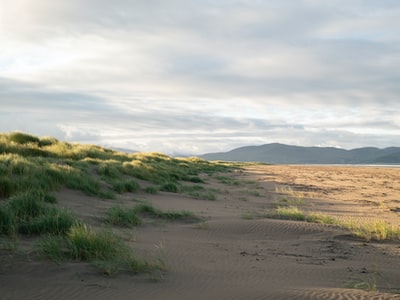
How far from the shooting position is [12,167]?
1200 centimetres

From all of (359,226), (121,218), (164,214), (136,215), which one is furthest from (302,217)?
(121,218)

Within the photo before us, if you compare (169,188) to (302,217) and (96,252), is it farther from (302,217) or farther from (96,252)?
(96,252)

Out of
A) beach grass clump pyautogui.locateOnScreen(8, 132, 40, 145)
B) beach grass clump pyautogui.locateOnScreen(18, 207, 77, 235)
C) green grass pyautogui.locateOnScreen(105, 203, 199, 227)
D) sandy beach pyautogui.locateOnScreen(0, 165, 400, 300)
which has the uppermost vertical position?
beach grass clump pyautogui.locateOnScreen(8, 132, 40, 145)

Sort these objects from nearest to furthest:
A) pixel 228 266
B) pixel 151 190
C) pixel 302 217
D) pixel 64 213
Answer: pixel 228 266
pixel 64 213
pixel 302 217
pixel 151 190

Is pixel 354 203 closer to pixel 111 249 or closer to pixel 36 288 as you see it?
→ pixel 111 249

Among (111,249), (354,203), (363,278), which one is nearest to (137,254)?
(111,249)

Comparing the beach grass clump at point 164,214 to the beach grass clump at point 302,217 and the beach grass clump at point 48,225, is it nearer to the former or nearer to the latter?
the beach grass clump at point 302,217

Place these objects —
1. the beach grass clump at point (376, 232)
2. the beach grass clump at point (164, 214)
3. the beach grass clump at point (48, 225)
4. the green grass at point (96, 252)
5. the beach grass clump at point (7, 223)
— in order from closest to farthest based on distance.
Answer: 1. the green grass at point (96, 252)
2. the beach grass clump at point (7, 223)
3. the beach grass clump at point (48, 225)
4. the beach grass clump at point (376, 232)
5. the beach grass clump at point (164, 214)

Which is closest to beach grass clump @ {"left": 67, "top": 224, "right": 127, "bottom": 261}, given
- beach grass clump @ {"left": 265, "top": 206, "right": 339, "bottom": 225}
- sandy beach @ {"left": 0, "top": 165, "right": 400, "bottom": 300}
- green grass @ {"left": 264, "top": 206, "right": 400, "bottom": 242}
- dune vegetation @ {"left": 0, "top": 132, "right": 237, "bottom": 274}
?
dune vegetation @ {"left": 0, "top": 132, "right": 237, "bottom": 274}

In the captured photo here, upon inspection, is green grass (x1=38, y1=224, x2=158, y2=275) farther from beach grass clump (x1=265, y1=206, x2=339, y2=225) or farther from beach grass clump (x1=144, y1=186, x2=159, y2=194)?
beach grass clump (x1=144, y1=186, x2=159, y2=194)

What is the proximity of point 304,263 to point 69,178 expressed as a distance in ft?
28.2

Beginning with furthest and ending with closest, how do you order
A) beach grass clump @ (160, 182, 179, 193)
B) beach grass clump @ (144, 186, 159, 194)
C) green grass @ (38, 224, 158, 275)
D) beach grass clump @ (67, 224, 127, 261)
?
beach grass clump @ (160, 182, 179, 193) → beach grass clump @ (144, 186, 159, 194) → beach grass clump @ (67, 224, 127, 261) → green grass @ (38, 224, 158, 275)

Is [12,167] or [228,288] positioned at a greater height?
[12,167]

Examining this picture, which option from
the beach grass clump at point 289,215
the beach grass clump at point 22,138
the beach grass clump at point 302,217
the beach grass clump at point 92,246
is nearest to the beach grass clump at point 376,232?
the beach grass clump at point 302,217
